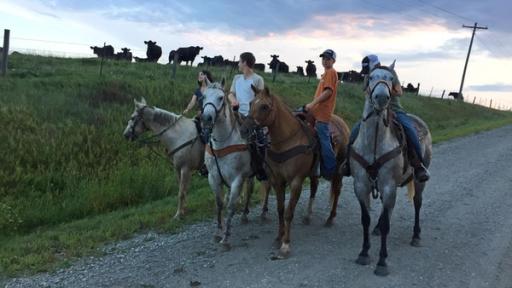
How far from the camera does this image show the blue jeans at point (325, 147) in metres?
7.50

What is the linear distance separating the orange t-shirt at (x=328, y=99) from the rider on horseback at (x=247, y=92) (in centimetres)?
87

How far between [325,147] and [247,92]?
1393mm

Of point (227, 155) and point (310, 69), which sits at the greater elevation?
point (310, 69)

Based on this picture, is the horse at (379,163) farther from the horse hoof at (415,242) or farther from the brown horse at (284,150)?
the horse hoof at (415,242)

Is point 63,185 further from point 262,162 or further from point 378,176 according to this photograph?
point 378,176

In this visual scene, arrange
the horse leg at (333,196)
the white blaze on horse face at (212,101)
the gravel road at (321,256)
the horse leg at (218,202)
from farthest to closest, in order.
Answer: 1. the horse leg at (333,196)
2. the horse leg at (218,202)
3. the white blaze on horse face at (212,101)
4. the gravel road at (321,256)

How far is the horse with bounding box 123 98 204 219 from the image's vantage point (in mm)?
9328

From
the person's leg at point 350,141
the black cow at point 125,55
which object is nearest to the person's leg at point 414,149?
the person's leg at point 350,141

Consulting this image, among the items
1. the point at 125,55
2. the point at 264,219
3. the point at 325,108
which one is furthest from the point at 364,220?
the point at 125,55

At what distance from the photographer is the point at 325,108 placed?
7570 mm

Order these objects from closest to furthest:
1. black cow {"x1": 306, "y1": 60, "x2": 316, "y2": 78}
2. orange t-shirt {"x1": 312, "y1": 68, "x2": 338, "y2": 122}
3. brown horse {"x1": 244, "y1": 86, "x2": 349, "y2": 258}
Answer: brown horse {"x1": 244, "y1": 86, "x2": 349, "y2": 258} → orange t-shirt {"x1": 312, "y1": 68, "x2": 338, "y2": 122} → black cow {"x1": 306, "y1": 60, "x2": 316, "y2": 78}

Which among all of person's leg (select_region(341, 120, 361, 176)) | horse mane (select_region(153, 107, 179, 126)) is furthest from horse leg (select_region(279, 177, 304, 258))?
horse mane (select_region(153, 107, 179, 126))

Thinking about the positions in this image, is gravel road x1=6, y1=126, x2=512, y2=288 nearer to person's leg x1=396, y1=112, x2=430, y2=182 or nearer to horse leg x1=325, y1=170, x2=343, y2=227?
horse leg x1=325, y1=170, x2=343, y2=227

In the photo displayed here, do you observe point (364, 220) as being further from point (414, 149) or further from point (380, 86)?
point (380, 86)
